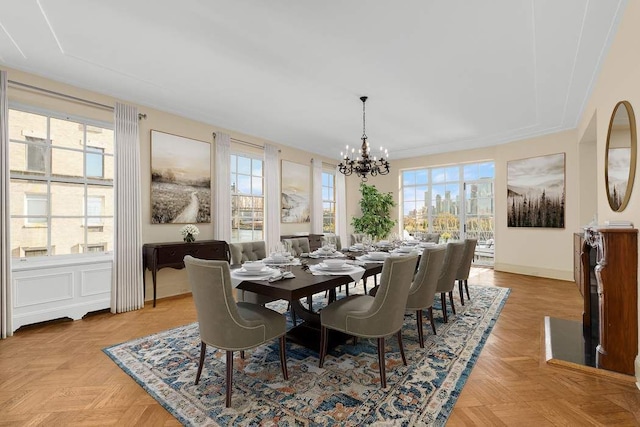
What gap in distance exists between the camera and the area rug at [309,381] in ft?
6.22

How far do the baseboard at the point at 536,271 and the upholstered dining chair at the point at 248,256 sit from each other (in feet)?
18.8

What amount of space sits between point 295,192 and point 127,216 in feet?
11.4

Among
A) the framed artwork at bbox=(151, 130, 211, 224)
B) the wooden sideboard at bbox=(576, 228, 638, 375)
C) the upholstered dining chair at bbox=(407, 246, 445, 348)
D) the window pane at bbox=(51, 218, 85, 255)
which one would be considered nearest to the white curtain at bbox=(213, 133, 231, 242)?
the framed artwork at bbox=(151, 130, 211, 224)

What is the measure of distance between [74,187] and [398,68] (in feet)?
14.4

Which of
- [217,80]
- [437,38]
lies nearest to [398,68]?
[437,38]

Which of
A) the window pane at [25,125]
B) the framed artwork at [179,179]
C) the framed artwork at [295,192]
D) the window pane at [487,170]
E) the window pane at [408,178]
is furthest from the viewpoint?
the window pane at [408,178]

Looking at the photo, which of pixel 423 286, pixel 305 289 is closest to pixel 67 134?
pixel 305 289

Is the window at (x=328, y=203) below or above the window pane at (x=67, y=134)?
below

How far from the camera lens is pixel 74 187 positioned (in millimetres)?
4066

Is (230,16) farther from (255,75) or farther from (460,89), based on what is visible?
(460,89)

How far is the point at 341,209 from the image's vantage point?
8.19 meters

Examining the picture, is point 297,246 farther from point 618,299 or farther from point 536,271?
point 536,271

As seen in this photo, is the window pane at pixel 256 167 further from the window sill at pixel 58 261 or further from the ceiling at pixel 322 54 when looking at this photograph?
the window sill at pixel 58 261

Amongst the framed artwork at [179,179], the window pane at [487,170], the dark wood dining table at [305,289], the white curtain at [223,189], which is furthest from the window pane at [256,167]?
the window pane at [487,170]
